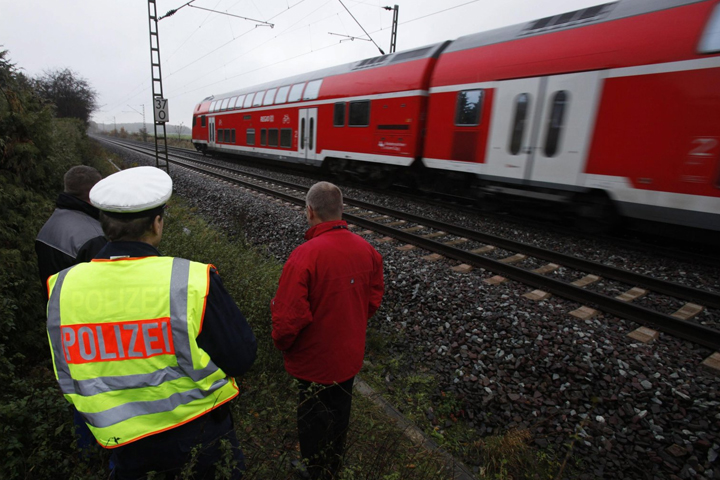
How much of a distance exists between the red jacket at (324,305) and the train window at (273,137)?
1466 centimetres

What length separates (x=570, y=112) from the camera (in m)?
6.67

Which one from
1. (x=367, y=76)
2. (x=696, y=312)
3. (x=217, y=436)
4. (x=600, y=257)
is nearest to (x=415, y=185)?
(x=367, y=76)

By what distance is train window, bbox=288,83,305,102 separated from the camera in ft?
47.0

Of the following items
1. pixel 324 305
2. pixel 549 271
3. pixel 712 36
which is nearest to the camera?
pixel 324 305

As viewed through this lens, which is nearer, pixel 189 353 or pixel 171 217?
pixel 189 353

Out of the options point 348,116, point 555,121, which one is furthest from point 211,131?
point 555,121

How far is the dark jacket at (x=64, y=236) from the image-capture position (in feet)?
7.93

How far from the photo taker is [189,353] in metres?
1.44

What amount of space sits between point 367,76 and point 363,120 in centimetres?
133

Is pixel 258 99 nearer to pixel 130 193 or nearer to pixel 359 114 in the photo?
pixel 359 114

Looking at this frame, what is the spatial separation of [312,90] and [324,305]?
12861 mm

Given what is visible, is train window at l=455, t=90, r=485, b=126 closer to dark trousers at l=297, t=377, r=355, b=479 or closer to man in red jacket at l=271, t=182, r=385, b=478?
man in red jacket at l=271, t=182, r=385, b=478

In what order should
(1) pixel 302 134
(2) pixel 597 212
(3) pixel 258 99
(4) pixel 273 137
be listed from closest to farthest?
1. (2) pixel 597 212
2. (1) pixel 302 134
3. (4) pixel 273 137
4. (3) pixel 258 99

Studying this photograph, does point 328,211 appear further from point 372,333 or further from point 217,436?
point 372,333
